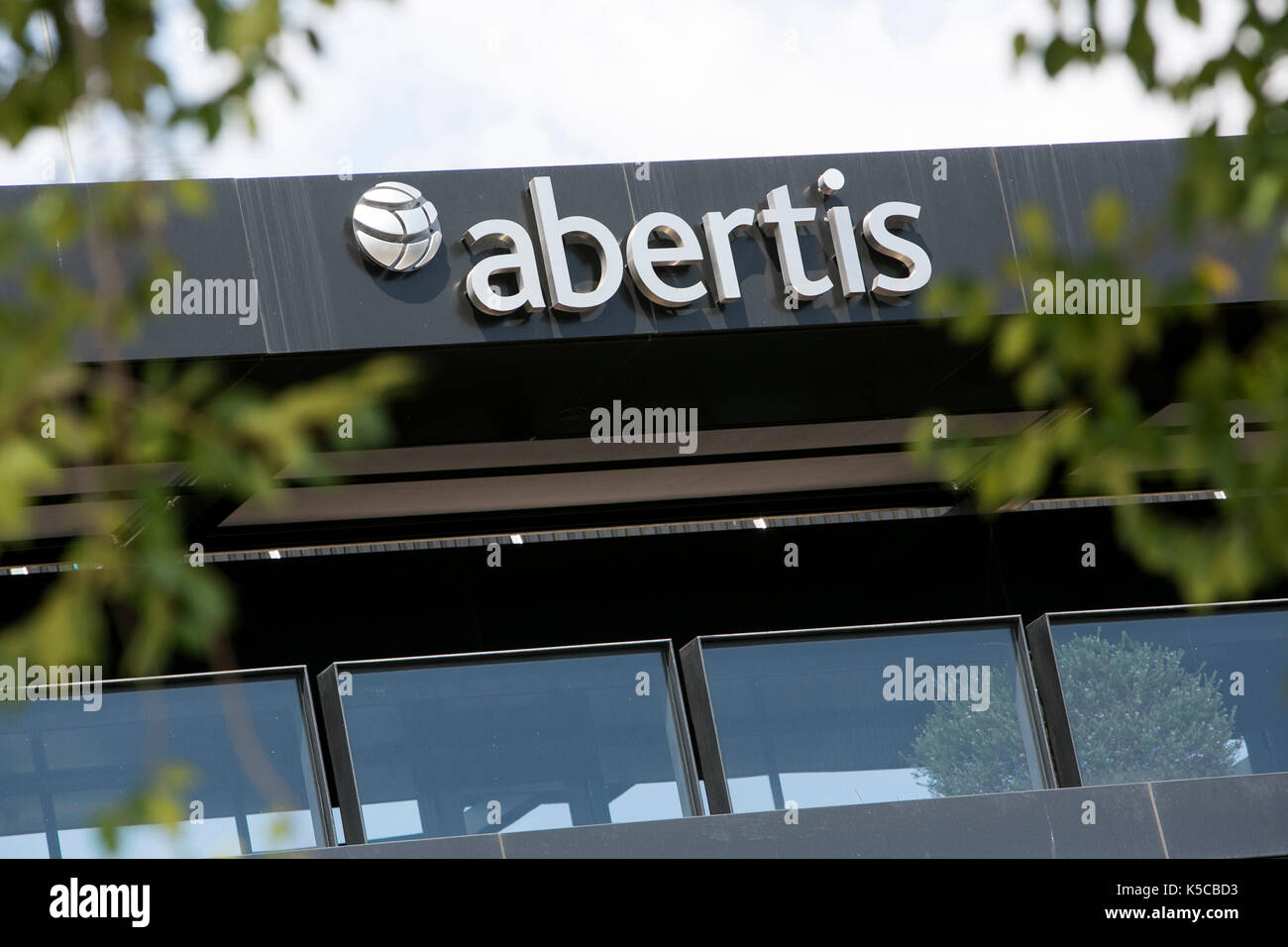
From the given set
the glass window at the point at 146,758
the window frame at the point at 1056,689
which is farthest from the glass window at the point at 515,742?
the window frame at the point at 1056,689

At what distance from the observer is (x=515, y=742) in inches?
293

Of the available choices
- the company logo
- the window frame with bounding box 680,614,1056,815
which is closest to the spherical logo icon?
the company logo

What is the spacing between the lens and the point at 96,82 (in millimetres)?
1740

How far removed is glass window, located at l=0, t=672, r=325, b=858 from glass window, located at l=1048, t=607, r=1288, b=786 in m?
3.86

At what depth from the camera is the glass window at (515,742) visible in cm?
730

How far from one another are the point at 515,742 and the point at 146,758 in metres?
1.69

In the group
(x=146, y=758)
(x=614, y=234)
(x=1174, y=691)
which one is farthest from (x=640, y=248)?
(x=1174, y=691)

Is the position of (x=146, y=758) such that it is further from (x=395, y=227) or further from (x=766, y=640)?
(x=766, y=640)

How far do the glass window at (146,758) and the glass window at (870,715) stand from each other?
2.05 metres

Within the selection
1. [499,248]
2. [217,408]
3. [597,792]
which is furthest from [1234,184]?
[597,792]

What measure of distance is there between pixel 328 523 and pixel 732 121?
361 centimetres

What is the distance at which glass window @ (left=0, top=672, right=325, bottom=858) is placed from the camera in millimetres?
6891

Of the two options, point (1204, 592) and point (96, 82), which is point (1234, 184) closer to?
point (1204, 592)

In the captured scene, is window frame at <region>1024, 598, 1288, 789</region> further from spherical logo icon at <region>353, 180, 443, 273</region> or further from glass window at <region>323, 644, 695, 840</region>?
spherical logo icon at <region>353, 180, 443, 273</region>
